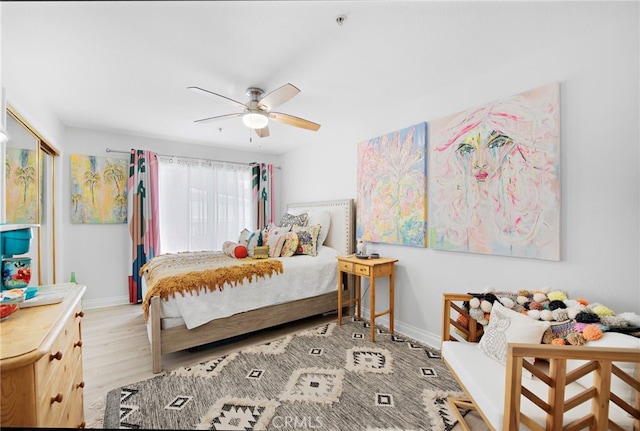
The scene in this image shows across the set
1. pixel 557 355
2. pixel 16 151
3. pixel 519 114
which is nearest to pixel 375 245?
pixel 519 114

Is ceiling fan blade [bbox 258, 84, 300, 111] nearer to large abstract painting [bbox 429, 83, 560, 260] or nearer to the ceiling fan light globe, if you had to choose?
the ceiling fan light globe

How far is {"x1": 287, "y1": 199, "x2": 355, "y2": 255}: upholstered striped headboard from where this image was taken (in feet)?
10.5

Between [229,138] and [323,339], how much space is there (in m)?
2.78

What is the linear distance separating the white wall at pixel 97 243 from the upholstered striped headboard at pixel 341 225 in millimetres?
2469

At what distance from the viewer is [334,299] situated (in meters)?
3.04

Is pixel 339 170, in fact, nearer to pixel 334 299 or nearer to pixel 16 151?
pixel 334 299

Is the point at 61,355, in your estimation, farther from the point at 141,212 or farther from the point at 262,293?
the point at 141,212

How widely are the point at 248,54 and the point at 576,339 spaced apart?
7.61ft

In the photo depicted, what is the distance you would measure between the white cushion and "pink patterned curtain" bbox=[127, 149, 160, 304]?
3596 millimetres

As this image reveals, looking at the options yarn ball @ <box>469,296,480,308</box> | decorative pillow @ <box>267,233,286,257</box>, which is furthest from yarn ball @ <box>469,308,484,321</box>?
decorative pillow @ <box>267,233,286,257</box>

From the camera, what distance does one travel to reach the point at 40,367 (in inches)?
32.2

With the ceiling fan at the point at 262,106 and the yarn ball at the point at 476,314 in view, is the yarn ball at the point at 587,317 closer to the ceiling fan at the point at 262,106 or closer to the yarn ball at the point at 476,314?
the yarn ball at the point at 476,314

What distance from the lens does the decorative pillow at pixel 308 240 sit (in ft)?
10.4

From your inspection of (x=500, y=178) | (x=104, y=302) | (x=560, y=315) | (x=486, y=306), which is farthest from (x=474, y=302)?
(x=104, y=302)
